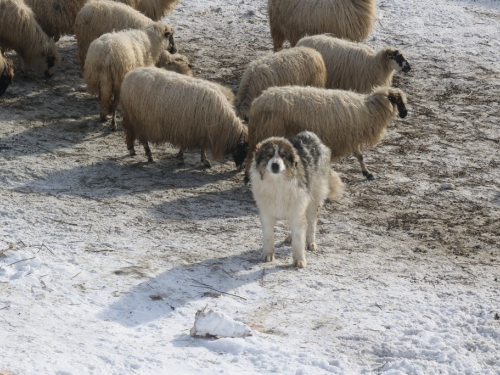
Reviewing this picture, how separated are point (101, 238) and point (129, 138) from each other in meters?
2.87

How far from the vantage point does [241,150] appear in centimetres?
1073

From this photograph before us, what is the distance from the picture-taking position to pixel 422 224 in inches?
363

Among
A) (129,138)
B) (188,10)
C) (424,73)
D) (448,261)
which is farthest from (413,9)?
(448,261)

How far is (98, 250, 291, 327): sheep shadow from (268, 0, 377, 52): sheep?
20.5 ft

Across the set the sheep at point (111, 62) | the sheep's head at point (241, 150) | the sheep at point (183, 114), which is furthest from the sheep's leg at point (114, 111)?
the sheep's head at point (241, 150)

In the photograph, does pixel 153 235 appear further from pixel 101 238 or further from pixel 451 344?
pixel 451 344

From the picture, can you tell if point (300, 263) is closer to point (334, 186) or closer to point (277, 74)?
point (334, 186)

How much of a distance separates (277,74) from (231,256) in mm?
3764

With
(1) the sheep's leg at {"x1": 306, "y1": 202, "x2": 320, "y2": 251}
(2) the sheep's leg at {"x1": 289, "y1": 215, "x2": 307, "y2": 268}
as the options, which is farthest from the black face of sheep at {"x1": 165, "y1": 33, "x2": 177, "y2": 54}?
(2) the sheep's leg at {"x1": 289, "y1": 215, "x2": 307, "y2": 268}

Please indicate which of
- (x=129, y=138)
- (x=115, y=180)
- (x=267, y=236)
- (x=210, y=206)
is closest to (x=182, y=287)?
(x=267, y=236)

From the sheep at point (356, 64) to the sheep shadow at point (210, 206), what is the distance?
9.54 feet

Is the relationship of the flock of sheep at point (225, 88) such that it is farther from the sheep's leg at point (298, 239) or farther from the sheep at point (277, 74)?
the sheep's leg at point (298, 239)

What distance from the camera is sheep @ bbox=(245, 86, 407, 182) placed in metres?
9.96

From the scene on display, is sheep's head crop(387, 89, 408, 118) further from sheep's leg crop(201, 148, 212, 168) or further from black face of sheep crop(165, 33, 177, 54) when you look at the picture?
black face of sheep crop(165, 33, 177, 54)
